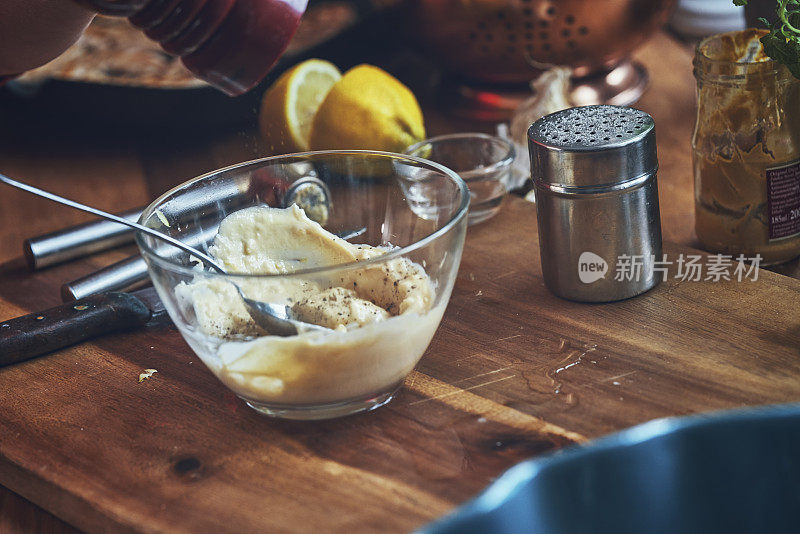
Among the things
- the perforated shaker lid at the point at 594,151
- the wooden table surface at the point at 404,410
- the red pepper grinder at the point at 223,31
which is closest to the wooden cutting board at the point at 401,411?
the wooden table surface at the point at 404,410

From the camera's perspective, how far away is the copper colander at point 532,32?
117 centimetres

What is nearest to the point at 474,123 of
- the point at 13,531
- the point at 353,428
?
the point at 353,428

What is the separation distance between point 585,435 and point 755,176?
33cm

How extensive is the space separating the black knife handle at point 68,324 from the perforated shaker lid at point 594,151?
0.38 metres

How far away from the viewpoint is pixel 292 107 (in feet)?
3.52

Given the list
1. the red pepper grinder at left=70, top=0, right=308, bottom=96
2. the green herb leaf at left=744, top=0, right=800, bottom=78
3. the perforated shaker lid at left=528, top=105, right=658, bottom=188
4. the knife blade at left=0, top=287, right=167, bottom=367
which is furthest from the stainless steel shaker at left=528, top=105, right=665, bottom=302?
the knife blade at left=0, top=287, right=167, bottom=367

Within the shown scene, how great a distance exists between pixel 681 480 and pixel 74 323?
541 millimetres

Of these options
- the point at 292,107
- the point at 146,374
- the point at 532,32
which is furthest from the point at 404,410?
the point at 532,32

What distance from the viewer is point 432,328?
0.66 metres

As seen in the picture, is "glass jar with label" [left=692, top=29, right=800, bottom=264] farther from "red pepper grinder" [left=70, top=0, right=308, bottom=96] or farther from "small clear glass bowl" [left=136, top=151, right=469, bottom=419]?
"red pepper grinder" [left=70, top=0, right=308, bottom=96]

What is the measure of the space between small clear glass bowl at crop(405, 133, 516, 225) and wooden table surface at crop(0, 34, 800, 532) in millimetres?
94

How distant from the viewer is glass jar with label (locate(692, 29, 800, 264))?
780 millimetres

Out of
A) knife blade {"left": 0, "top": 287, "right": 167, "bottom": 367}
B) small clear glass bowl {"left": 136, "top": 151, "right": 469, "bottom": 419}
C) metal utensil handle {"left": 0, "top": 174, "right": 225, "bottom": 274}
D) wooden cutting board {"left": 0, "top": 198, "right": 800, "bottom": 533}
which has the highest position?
metal utensil handle {"left": 0, "top": 174, "right": 225, "bottom": 274}

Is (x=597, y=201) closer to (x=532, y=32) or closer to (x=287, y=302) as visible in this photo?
(x=287, y=302)
